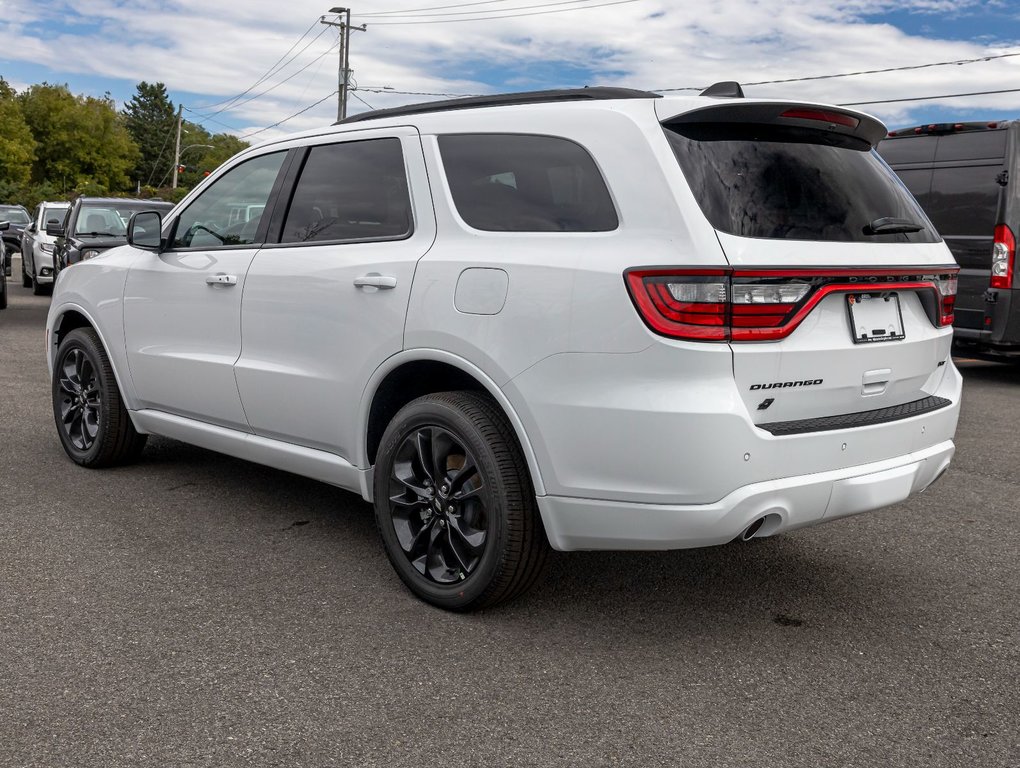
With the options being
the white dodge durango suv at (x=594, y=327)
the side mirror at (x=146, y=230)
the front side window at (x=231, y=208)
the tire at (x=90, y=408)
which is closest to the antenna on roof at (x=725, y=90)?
the white dodge durango suv at (x=594, y=327)

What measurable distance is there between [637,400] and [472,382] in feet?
2.75

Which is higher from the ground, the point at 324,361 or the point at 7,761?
the point at 324,361

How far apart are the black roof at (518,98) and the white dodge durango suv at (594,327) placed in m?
0.02

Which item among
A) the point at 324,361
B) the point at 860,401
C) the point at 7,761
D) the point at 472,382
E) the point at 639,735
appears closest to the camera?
the point at 7,761

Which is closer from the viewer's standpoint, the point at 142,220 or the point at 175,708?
the point at 175,708

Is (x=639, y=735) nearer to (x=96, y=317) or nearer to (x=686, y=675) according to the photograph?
(x=686, y=675)

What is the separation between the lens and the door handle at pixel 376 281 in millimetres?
3980

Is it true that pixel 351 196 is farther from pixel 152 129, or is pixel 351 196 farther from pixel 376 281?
pixel 152 129

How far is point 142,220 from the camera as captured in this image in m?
5.46

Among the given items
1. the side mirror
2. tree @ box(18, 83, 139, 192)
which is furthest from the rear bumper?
tree @ box(18, 83, 139, 192)

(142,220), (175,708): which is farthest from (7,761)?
(142,220)

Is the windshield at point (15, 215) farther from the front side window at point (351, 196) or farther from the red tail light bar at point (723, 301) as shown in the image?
the red tail light bar at point (723, 301)

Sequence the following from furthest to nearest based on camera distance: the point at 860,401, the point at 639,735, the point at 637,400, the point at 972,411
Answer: the point at 972,411
the point at 860,401
the point at 637,400
the point at 639,735

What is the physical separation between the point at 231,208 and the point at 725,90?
7.79ft
